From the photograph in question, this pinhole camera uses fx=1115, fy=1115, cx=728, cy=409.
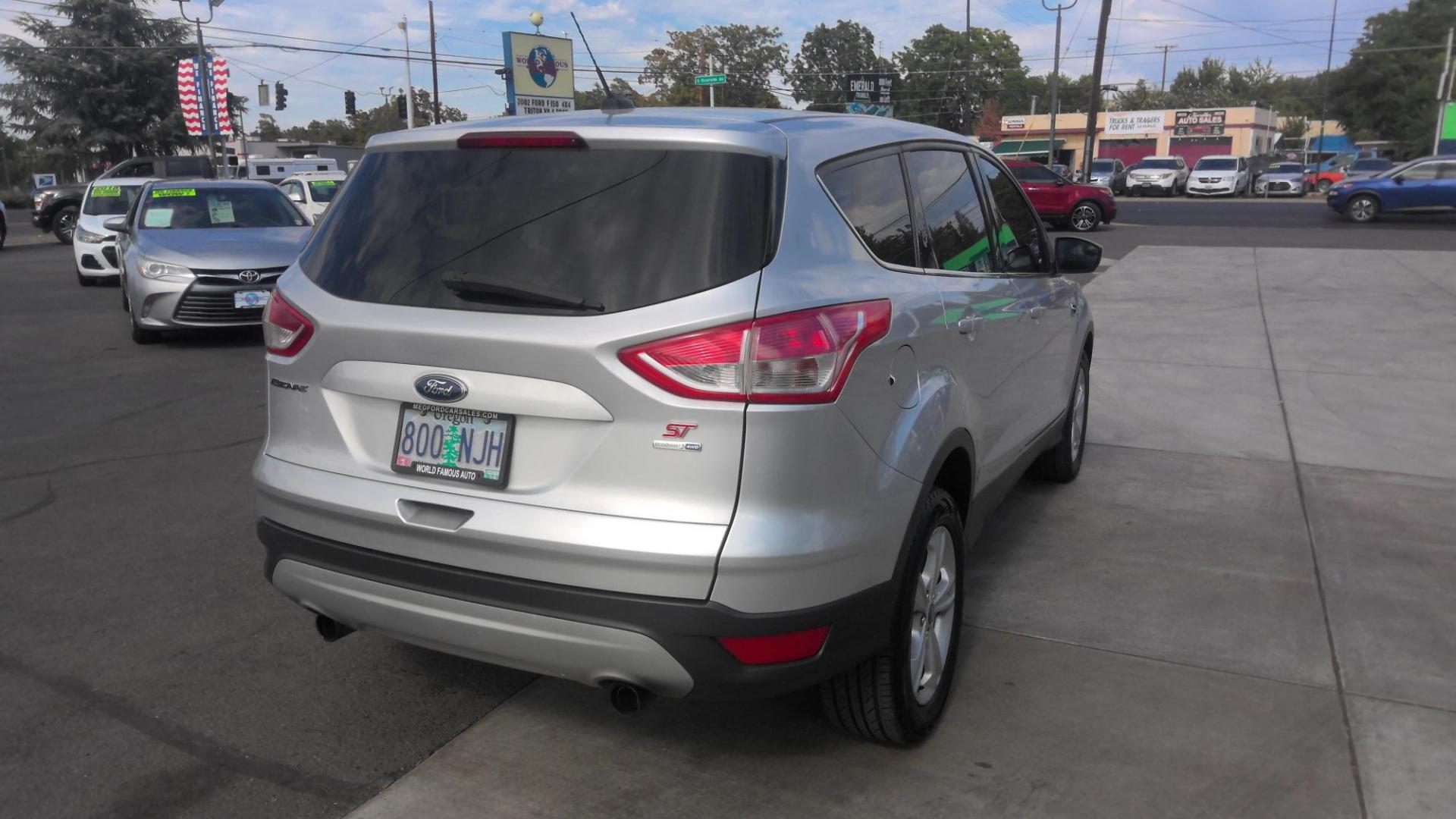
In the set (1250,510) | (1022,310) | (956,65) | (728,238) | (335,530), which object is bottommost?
(1250,510)

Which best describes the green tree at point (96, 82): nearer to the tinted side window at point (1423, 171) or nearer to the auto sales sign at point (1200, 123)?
the tinted side window at point (1423, 171)

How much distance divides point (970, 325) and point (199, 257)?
8.70m

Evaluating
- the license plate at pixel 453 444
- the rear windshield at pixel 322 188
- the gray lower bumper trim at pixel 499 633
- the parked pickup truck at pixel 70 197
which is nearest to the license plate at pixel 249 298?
the gray lower bumper trim at pixel 499 633

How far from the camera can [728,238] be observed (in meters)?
2.68

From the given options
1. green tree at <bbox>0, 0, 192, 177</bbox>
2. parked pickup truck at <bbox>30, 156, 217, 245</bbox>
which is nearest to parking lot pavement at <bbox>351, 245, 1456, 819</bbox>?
parked pickup truck at <bbox>30, 156, 217, 245</bbox>

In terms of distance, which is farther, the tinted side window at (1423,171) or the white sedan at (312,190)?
the tinted side window at (1423,171)

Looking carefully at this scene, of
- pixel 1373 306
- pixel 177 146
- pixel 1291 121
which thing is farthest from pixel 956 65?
pixel 1373 306

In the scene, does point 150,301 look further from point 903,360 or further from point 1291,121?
point 1291,121

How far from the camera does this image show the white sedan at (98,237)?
648 inches

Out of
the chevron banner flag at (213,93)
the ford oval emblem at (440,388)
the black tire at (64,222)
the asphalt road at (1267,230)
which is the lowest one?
the black tire at (64,222)

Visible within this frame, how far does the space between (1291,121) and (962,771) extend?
112829 mm

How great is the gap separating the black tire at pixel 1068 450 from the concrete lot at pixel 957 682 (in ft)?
0.31

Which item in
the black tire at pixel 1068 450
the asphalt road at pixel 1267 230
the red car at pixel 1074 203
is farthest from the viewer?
the red car at pixel 1074 203

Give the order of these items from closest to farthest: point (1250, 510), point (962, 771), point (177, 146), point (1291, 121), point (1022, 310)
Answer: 1. point (962, 771)
2. point (1022, 310)
3. point (1250, 510)
4. point (177, 146)
5. point (1291, 121)
